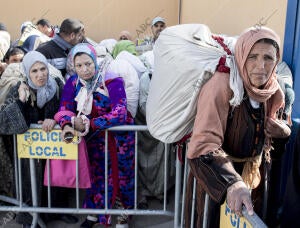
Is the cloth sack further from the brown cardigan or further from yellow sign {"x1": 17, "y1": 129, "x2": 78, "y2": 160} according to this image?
the brown cardigan

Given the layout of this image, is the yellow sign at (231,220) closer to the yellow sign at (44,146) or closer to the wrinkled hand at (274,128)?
the wrinkled hand at (274,128)

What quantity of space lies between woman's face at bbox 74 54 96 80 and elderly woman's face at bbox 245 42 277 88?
1.41 metres

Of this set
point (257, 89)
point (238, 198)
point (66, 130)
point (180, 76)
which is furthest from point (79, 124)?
point (238, 198)

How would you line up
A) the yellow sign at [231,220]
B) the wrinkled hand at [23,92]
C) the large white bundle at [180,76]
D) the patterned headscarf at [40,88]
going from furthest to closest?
the patterned headscarf at [40,88], the wrinkled hand at [23,92], the large white bundle at [180,76], the yellow sign at [231,220]

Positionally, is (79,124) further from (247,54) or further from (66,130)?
(247,54)

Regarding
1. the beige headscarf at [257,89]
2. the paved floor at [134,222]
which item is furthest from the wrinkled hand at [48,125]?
the beige headscarf at [257,89]

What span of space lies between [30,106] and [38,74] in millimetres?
270

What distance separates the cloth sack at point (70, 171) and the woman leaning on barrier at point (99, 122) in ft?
0.56

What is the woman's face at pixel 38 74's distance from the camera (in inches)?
119

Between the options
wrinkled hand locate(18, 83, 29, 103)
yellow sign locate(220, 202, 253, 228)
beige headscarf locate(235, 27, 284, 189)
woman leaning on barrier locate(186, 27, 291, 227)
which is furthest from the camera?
wrinkled hand locate(18, 83, 29, 103)

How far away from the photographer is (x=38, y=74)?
3.05 meters

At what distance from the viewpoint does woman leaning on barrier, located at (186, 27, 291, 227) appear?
1831 millimetres

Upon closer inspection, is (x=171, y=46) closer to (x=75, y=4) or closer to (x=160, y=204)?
(x=160, y=204)

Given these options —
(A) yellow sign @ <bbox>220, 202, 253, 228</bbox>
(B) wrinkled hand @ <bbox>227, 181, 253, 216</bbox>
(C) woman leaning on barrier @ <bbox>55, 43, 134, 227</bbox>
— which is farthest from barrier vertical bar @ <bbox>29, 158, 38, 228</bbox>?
(B) wrinkled hand @ <bbox>227, 181, 253, 216</bbox>
